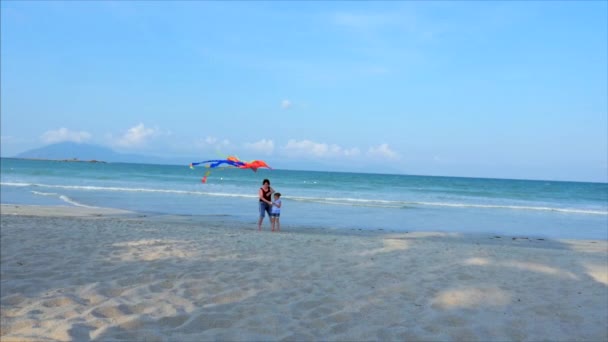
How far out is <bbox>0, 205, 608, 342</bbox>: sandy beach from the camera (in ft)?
14.0

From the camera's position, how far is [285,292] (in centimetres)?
554

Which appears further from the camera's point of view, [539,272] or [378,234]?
[378,234]

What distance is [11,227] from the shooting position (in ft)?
33.6

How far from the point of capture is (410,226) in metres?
16.2

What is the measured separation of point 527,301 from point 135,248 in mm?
6558

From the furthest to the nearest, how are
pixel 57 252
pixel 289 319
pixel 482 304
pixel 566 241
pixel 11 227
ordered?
pixel 566 241 < pixel 11 227 < pixel 57 252 < pixel 482 304 < pixel 289 319

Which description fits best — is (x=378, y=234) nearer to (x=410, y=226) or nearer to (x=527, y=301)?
(x=410, y=226)

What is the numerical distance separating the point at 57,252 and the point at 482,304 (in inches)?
268

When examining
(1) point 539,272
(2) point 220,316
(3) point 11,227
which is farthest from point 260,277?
(3) point 11,227

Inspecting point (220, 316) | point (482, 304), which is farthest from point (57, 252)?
point (482, 304)

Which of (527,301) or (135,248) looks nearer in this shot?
(527,301)

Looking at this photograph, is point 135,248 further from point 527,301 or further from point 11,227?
point 527,301

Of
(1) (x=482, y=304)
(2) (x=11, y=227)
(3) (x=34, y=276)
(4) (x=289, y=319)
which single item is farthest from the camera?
(2) (x=11, y=227)

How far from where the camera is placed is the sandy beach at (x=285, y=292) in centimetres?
426
